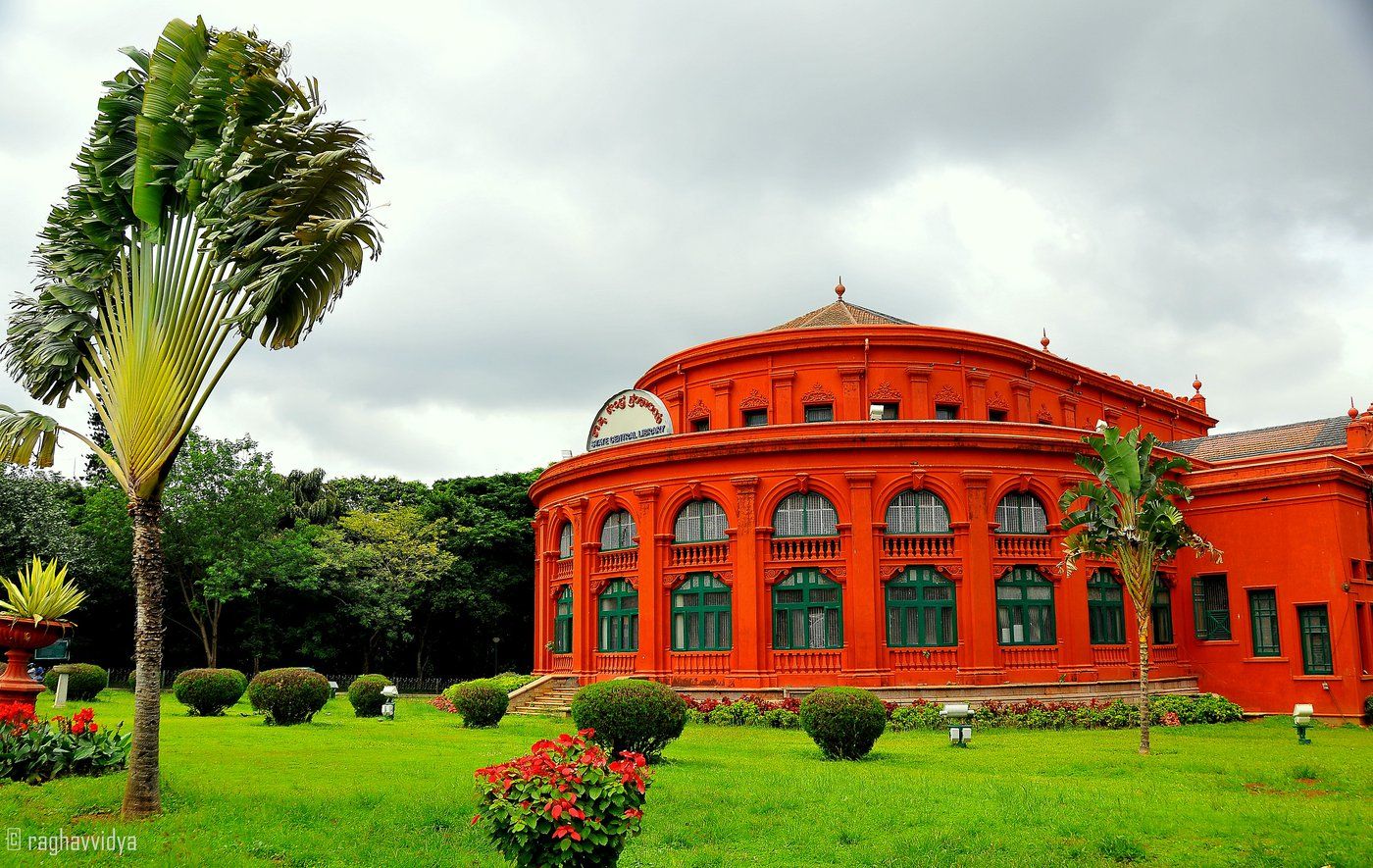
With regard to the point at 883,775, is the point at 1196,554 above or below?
above

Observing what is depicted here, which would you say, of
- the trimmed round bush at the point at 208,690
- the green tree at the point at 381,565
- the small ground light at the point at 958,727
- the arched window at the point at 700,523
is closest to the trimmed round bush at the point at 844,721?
the small ground light at the point at 958,727

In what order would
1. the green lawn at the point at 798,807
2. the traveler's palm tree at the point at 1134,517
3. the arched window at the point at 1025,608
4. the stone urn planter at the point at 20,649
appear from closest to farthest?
the green lawn at the point at 798,807, the stone urn planter at the point at 20,649, the traveler's palm tree at the point at 1134,517, the arched window at the point at 1025,608

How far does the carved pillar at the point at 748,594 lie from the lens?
94.6ft

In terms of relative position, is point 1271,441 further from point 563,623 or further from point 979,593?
point 563,623

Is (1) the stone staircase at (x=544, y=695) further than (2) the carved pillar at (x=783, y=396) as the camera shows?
No

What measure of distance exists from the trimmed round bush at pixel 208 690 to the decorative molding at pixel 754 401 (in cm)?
1734

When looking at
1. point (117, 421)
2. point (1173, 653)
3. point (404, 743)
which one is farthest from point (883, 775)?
point (1173, 653)

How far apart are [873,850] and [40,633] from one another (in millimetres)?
13797

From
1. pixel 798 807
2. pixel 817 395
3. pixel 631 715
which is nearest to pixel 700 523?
pixel 817 395

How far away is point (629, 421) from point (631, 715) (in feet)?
54.4

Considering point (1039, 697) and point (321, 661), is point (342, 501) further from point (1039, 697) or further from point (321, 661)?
point (1039, 697)

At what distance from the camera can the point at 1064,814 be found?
13195 millimetres

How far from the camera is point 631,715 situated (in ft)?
57.3

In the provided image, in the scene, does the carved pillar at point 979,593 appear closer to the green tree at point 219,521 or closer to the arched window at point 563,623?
the arched window at point 563,623
